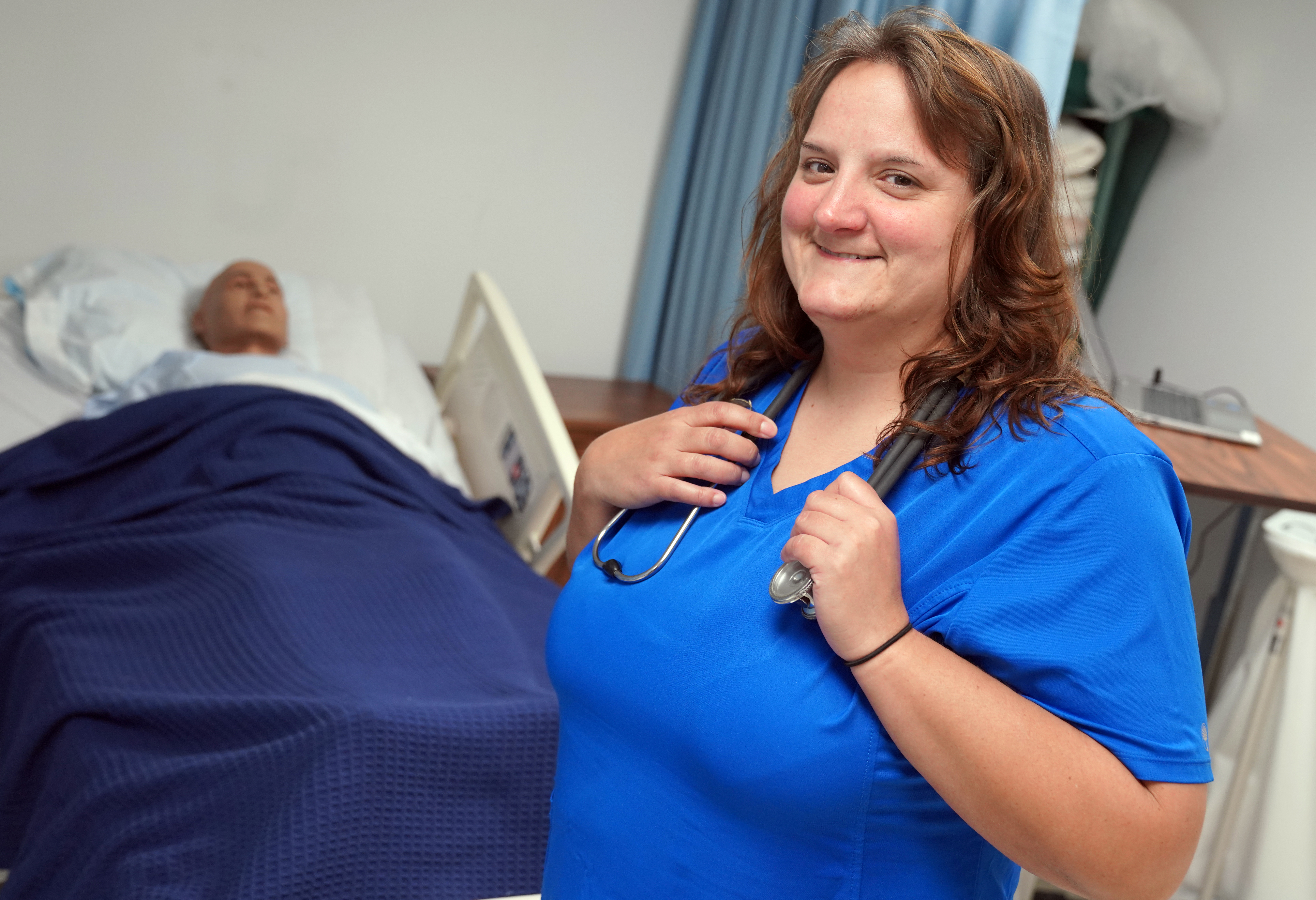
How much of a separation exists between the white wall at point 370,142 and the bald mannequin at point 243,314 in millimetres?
395

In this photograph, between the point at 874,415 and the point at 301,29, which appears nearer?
the point at 874,415

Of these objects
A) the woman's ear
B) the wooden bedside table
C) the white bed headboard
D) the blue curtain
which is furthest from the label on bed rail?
the woman's ear

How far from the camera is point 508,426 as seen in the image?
7.96 ft

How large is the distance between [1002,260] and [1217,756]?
1792mm

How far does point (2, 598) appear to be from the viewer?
1.63 meters

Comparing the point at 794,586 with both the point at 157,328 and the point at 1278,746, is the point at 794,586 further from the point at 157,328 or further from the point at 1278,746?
the point at 157,328

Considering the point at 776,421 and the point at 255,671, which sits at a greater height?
the point at 776,421

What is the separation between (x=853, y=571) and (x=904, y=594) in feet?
0.26

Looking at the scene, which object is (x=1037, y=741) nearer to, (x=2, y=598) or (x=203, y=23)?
(x=2, y=598)

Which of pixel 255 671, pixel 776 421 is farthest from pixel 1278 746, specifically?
pixel 255 671

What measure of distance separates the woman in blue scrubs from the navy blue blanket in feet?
1.25

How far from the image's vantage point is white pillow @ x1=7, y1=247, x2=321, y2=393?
2.33 meters

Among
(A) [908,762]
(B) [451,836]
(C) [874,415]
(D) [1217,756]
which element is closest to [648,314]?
(D) [1217,756]

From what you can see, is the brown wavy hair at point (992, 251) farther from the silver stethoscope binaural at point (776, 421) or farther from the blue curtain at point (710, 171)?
the blue curtain at point (710, 171)
